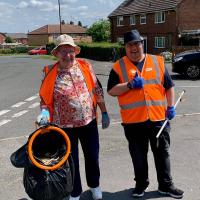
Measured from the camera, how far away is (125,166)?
5844mm

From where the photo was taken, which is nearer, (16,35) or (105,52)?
(105,52)

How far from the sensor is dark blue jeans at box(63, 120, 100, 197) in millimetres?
4539

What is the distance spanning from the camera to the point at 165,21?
43.2 metres

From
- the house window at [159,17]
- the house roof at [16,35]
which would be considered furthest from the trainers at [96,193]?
the house roof at [16,35]

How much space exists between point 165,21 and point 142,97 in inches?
1576

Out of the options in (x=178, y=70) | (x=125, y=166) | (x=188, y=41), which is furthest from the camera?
(x=188, y=41)

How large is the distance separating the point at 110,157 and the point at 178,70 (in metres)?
11.5

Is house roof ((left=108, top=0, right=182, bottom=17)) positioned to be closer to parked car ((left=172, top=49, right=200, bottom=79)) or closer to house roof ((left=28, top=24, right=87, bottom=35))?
parked car ((left=172, top=49, right=200, bottom=79))

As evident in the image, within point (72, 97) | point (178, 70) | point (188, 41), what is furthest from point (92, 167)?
point (188, 41)

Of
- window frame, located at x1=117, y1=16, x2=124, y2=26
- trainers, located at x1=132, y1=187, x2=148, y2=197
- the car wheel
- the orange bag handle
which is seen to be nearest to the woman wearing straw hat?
the orange bag handle

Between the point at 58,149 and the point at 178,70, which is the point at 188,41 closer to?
the point at 178,70

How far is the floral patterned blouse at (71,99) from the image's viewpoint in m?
4.40

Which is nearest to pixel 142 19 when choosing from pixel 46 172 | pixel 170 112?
pixel 170 112

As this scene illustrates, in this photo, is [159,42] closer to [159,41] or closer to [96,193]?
[159,41]
